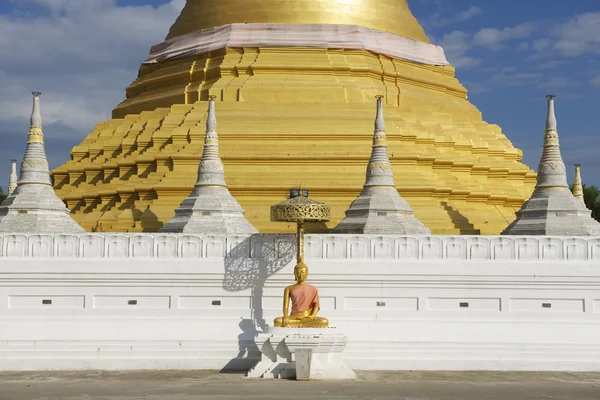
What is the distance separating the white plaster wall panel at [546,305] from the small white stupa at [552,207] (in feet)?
9.40

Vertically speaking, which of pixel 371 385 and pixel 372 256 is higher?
pixel 372 256

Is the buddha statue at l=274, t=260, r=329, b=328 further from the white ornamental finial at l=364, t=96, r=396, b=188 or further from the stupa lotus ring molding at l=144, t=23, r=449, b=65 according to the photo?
the stupa lotus ring molding at l=144, t=23, r=449, b=65

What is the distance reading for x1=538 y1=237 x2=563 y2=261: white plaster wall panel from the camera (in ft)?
54.1

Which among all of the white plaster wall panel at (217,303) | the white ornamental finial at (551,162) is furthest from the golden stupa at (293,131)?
the white plaster wall panel at (217,303)

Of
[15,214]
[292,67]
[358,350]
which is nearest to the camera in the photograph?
[358,350]

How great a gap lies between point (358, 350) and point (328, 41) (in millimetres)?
11144

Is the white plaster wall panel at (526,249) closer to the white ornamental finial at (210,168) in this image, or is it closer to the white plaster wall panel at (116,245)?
the white ornamental finial at (210,168)

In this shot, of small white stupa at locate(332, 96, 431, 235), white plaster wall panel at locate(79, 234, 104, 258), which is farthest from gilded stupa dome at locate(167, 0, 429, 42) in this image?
white plaster wall panel at locate(79, 234, 104, 258)

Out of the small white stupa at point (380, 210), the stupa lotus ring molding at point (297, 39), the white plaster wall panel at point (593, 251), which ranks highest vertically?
the stupa lotus ring molding at point (297, 39)

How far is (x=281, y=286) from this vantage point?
16344 millimetres

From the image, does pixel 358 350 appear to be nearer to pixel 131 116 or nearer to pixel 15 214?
pixel 15 214

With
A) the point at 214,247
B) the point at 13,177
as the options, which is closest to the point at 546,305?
the point at 214,247

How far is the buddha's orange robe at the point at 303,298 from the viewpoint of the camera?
15.2 metres

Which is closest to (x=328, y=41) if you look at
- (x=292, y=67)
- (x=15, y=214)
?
(x=292, y=67)
